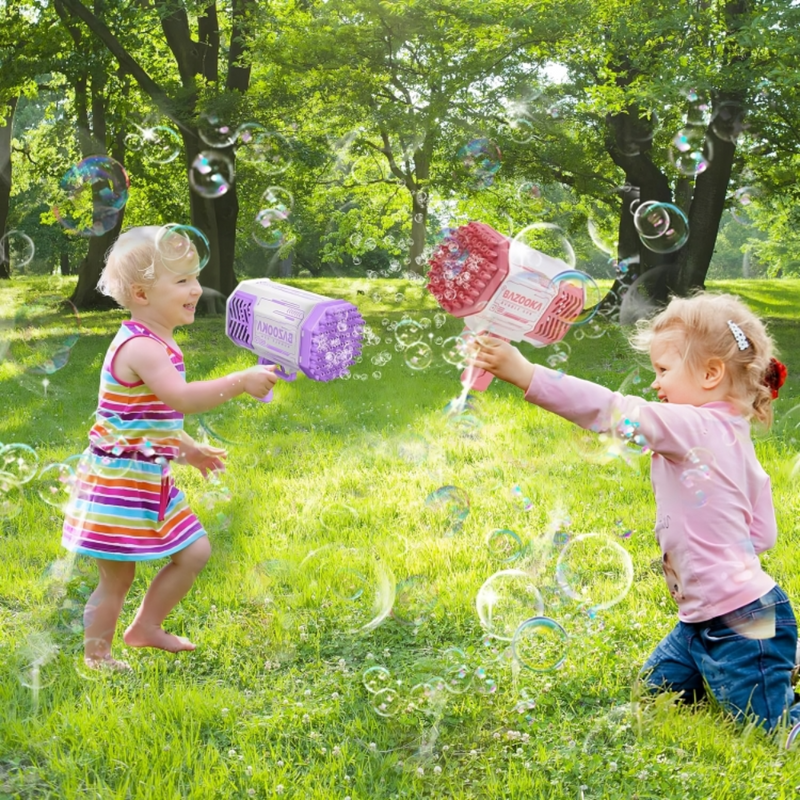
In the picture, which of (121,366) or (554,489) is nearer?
(121,366)

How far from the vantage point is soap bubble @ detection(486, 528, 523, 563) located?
15.9 ft

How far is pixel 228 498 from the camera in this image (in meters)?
5.86

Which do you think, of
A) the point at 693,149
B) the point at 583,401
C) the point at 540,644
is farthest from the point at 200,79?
the point at 583,401

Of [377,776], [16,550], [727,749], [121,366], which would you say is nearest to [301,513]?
[16,550]

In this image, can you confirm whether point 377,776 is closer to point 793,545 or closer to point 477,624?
point 477,624

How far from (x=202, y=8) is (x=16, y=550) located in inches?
493

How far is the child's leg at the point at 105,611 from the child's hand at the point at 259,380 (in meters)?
0.99

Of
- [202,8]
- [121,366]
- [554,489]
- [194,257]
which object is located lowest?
[554,489]

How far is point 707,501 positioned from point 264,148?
1495 centimetres

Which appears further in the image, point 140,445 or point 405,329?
point 405,329

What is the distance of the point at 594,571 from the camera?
4.62m

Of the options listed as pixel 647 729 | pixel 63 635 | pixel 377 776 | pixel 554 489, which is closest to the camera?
pixel 377 776

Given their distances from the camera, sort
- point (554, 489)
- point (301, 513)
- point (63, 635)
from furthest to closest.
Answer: point (554, 489), point (301, 513), point (63, 635)

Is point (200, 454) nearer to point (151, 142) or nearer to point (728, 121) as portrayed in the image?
point (728, 121)
